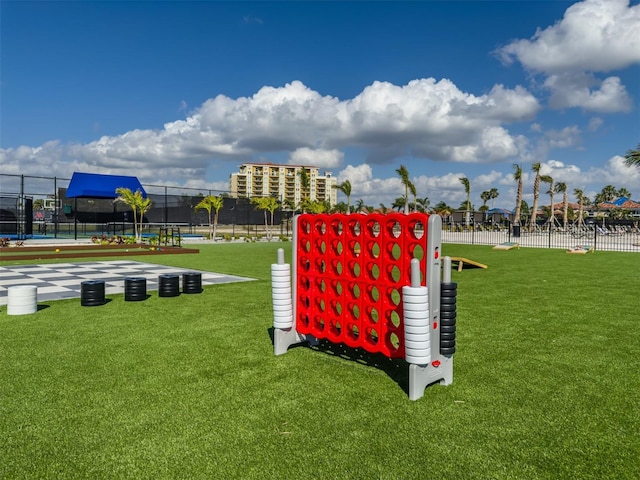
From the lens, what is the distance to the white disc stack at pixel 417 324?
399 centimetres

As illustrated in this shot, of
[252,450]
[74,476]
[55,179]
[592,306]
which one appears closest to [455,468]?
[252,450]

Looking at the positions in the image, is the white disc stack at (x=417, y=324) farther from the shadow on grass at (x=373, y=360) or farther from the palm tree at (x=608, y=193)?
the palm tree at (x=608, y=193)

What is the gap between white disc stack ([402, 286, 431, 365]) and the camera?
13.1 ft

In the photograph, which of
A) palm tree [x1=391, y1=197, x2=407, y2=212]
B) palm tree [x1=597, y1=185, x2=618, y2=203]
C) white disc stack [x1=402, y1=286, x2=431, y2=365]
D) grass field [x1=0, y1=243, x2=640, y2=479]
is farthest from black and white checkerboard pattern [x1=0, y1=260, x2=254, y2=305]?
palm tree [x1=597, y1=185, x2=618, y2=203]

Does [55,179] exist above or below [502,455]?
above

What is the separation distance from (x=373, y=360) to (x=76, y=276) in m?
10.3

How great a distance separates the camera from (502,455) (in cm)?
308

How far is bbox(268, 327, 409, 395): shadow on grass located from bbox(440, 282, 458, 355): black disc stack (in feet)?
1.84

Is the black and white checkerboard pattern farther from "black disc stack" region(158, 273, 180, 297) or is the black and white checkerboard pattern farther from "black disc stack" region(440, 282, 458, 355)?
"black disc stack" region(440, 282, 458, 355)

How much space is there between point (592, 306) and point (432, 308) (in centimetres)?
568

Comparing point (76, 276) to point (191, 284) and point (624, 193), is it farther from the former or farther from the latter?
point (624, 193)

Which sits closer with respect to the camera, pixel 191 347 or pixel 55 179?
pixel 191 347

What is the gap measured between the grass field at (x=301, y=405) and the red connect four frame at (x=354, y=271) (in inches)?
15.9

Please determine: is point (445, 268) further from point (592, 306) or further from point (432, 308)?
point (592, 306)
